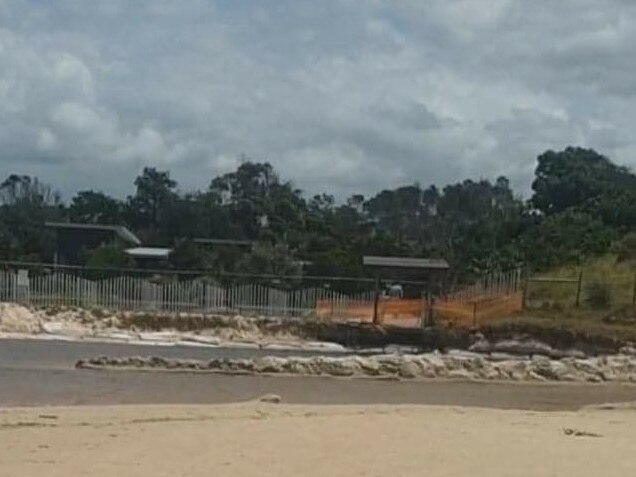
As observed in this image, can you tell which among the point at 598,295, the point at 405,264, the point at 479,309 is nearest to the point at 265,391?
the point at 479,309

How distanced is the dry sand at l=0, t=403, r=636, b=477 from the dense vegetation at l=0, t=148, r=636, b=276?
49098 mm

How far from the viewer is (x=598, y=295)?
184ft

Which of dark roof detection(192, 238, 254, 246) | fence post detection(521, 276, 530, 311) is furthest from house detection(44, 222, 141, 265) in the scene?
fence post detection(521, 276, 530, 311)

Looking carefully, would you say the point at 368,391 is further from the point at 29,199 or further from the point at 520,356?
the point at 29,199

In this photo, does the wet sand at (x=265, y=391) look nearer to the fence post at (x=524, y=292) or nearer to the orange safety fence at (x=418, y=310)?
the orange safety fence at (x=418, y=310)

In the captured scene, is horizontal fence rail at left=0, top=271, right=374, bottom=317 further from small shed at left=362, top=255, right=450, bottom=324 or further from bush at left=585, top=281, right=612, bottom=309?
bush at left=585, top=281, right=612, bottom=309

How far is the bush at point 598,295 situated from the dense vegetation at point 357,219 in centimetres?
1296

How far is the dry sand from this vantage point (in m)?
12.4

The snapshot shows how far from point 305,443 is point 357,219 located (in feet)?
325

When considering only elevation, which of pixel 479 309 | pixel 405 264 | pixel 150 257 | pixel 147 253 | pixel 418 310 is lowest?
pixel 418 310

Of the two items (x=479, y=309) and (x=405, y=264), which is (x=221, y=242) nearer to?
(x=405, y=264)

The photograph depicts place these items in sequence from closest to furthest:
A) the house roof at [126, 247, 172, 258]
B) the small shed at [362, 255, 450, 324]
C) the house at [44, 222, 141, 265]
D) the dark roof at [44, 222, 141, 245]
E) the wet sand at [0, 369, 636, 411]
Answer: the wet sand at [0, 369, 636, 411] → the small shed at [362, 255, 450, 324] → the house roof at [126, 247, 172, 258] → the house at [44, 222, 141, 265] → the dark roof at [44, 222, 141, 245]

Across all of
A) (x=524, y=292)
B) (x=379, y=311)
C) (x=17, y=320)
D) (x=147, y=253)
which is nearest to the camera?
(x=17, y=320)

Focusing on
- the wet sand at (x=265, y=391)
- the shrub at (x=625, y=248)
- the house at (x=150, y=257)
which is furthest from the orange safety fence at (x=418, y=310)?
the wet sand at (x=265, y=391)
